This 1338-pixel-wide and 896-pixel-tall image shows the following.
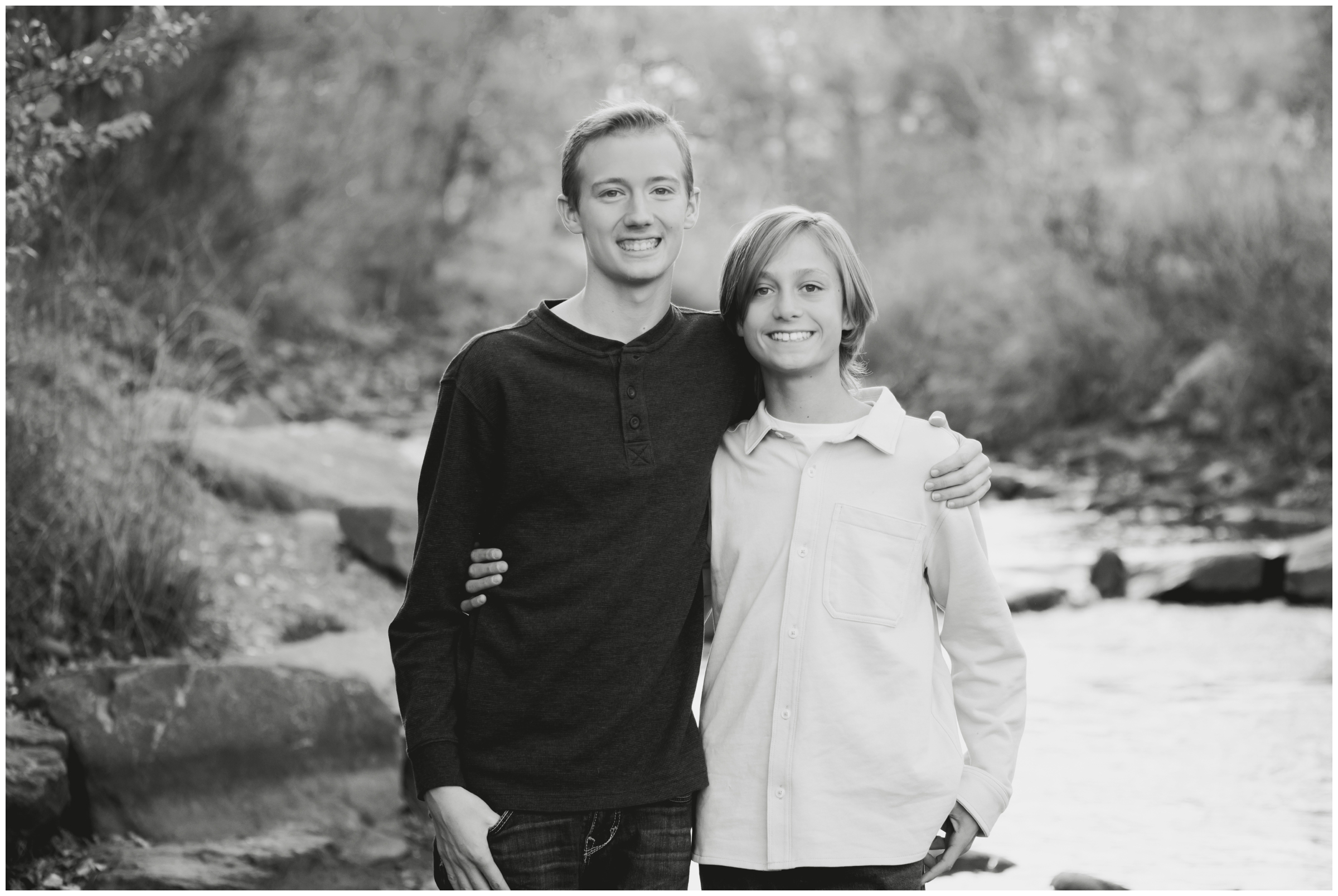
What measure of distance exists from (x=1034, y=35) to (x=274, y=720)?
2595 cm

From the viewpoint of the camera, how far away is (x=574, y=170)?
237 centimetres

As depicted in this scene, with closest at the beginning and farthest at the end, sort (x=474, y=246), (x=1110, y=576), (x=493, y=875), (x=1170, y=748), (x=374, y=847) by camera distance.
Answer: (x=493, y=875), (x=374, y=847), (x=1170, y=748), (x=1110, y=576), (x=474, y=246)

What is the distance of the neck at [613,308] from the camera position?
91.6 inches

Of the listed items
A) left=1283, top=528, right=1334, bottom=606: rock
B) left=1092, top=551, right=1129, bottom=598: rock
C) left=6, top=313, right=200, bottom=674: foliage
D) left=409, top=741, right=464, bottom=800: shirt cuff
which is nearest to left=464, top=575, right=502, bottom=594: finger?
left=409, top=741, right=464, bottom=800: shirt cuff

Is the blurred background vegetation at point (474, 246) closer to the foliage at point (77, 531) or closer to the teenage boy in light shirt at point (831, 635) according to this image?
the foliage at point (77, 531)

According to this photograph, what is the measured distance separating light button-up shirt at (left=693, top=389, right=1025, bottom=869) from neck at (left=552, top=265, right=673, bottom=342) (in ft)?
0.88

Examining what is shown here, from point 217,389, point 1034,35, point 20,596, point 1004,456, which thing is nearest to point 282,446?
point 217,389

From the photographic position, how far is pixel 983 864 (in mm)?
4391

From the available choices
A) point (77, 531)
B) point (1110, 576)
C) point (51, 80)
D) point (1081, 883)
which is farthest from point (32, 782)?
point (1110, 576)

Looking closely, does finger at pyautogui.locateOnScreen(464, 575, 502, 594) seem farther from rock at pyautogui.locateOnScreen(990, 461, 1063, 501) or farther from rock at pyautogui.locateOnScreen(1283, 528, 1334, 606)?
rock at pyautogui.locateOnScreen(990, 461, 1063, 501)

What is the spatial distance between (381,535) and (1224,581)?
4.81m

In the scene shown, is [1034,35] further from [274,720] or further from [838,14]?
[274,720]

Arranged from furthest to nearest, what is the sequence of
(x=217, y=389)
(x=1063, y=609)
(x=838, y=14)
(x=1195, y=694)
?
(x=838, y=14) → (x=1063, y=609) → (x=1195, y=694) → (x=217, y=389)

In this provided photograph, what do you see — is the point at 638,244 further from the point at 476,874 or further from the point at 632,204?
the point at 476,874
